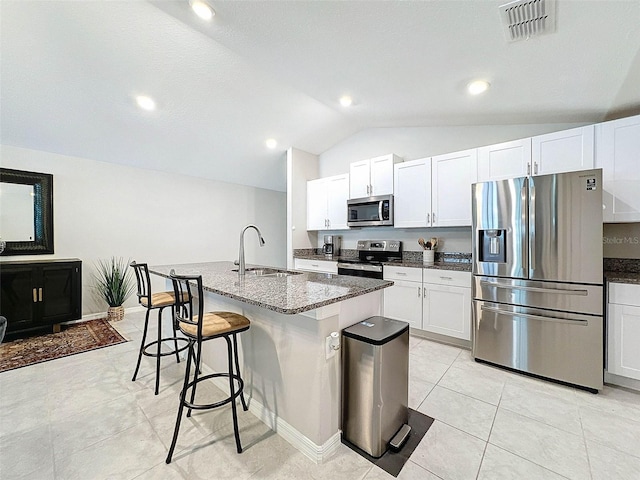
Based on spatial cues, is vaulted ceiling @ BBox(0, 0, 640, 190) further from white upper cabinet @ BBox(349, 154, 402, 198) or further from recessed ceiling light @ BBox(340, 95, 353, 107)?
white upper cabinet @ BBox(349, 154, 402, 198)

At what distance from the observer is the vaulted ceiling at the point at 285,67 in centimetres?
181

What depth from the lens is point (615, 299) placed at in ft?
7.03

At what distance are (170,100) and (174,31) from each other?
0.98m

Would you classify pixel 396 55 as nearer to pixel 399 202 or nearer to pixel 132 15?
pixel 399 202

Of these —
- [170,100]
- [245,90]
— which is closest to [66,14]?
[170,100]

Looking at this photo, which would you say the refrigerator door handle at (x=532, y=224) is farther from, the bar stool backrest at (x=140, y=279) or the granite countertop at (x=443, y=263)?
the bar stool backrest at (x=140, y=279)

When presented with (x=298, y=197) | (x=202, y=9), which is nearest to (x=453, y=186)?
(x=298, y=197)

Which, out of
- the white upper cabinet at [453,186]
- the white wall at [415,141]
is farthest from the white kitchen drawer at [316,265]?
the white wall at [415,141]

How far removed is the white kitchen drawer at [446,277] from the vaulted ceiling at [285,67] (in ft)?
5.96

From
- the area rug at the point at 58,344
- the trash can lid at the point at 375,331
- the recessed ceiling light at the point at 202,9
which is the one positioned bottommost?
the area rug at the point at 58,344

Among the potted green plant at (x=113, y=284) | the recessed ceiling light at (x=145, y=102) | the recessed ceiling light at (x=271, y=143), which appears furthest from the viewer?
the recessed ceiling light at (x=271, y=143)

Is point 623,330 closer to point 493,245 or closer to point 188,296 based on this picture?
point 493,245

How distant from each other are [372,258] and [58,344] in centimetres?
412

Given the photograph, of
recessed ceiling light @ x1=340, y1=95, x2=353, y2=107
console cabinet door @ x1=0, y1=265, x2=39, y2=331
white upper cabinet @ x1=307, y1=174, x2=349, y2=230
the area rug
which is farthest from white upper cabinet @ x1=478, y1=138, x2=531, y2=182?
console cabinet door @ x1=0, y1=265, x2=39, y2=331
